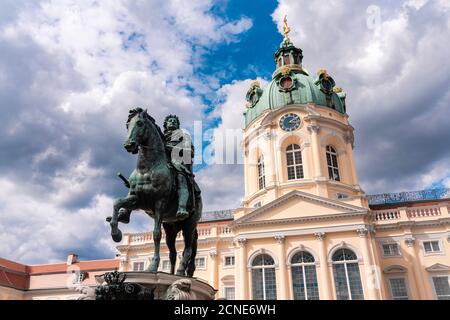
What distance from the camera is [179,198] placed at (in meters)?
7.39

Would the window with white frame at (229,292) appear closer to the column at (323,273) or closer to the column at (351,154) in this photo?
the column at (323,273)

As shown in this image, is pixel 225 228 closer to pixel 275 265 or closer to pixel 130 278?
pixel 275 265

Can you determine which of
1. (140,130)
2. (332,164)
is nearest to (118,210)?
(140,130)

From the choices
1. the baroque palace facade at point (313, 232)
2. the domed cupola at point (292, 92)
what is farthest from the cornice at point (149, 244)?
the domed cupola at point (292, 92)

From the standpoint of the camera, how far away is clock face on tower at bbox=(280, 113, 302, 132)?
4038 cm

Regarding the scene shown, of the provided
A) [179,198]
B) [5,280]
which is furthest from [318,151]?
[5,280]

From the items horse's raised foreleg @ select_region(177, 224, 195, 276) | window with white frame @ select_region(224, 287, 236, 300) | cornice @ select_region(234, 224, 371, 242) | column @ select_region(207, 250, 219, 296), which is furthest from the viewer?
column @ select_region(207, 250, 219, 296)

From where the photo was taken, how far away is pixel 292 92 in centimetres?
4250

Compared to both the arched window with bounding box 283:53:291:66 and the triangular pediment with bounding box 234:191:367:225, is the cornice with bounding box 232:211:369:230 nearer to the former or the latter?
the triangular pediment with bounding box 234:191:367:225

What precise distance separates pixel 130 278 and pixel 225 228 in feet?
103

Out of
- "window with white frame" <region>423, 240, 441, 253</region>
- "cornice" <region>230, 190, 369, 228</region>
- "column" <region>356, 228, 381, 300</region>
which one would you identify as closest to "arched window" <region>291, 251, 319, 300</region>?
"column" <region>356, 228, 381, 300</region>

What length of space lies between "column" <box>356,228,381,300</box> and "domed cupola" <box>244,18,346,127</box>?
55.7ft
